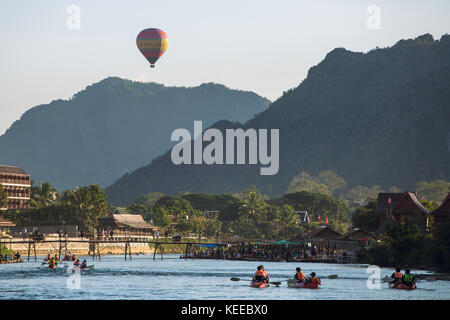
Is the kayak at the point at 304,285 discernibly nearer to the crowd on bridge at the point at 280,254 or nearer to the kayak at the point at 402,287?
the kayak at the point at 402,287

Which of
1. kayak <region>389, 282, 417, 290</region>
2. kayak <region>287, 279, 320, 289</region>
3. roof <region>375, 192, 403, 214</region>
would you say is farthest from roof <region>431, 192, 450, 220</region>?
kayak <region>287, 279, 320, 289</region>

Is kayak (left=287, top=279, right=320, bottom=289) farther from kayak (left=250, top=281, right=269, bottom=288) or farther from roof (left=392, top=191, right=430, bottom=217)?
roof (left=392, top=191, right=430, bottom=217)

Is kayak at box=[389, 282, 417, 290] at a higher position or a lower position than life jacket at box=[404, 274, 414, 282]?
lower

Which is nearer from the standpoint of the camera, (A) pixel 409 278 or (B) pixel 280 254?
(A) pixel 409 278

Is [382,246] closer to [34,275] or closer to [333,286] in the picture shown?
[333,286]

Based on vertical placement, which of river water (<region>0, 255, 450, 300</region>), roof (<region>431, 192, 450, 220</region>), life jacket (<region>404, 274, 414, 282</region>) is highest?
roof (<region>431, 192, 450, 220</region>)

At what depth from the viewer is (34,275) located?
113m

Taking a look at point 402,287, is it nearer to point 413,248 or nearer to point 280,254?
point 413,248

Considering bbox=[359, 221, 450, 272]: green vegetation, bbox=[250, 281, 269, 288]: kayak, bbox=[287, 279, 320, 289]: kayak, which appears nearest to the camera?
bbox=[287, 279, 320, 289]: kayak

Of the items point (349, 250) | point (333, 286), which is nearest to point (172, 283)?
→ point (333, 286)

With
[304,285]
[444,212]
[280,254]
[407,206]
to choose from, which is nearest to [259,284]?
[304,285]

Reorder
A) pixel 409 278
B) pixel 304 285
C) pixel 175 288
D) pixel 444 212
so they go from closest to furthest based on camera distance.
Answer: pixel 409 278, pixel 304 285, pixel 175 288, pixel 444 212

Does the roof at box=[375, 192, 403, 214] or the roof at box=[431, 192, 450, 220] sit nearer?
the roof at box=[431, 192, 450, 220]
